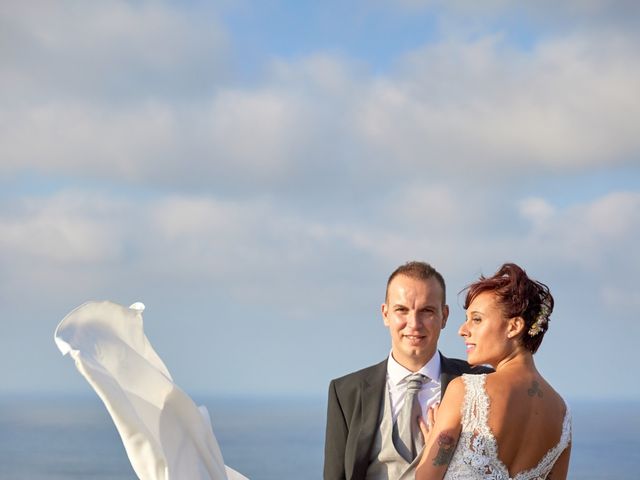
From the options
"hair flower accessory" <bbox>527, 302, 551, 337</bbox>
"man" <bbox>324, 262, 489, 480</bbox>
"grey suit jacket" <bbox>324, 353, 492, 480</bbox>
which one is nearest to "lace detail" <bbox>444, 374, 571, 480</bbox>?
"hair flower accessory" <bbox>527, 302, 551, 337</bbox>

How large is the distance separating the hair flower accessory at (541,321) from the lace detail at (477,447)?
1.07ft

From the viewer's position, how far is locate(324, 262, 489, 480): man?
565 cm

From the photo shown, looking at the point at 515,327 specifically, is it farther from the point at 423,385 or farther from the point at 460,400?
the point at 423,385

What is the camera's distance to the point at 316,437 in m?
87.7

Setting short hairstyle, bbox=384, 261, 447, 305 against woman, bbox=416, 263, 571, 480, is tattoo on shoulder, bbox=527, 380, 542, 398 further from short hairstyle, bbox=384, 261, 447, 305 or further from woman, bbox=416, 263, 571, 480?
short hairstyle, bbox=384, 261, 447, 305

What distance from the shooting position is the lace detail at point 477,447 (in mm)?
4676

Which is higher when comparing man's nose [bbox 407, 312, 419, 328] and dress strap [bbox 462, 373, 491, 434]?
man's nose [bbox 407, 312, 419, 328]

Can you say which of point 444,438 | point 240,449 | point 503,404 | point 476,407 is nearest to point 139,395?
point 444,438

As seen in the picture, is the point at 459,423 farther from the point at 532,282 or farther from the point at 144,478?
the point at 144,478

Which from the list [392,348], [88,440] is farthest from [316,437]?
[392,348]

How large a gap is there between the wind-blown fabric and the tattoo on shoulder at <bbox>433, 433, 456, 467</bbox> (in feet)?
3.67

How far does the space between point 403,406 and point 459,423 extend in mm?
999

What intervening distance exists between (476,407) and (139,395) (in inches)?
62.4

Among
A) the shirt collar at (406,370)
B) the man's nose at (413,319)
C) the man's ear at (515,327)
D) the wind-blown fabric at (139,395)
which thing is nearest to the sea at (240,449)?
the shirt collar at (406,370)
